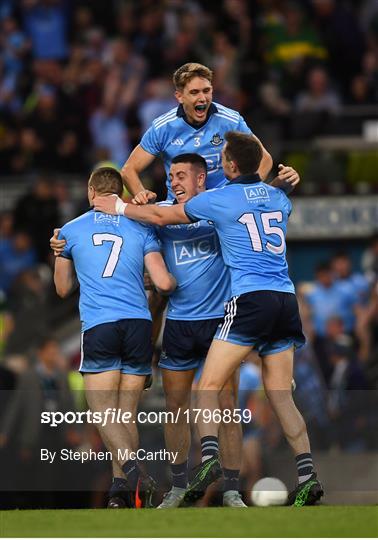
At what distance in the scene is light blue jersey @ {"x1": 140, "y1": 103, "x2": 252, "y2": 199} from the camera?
35.9 ft

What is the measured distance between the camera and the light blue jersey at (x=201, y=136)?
11.0m

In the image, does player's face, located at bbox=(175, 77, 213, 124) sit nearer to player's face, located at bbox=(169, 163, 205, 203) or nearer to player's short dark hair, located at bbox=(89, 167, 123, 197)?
player's face, located at bbox=(169, 163, 205, 203)

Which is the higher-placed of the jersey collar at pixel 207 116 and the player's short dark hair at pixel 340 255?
the jersey collar at pixel 207 116

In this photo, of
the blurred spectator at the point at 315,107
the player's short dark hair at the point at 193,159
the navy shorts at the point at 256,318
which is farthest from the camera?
the blurred spectator at the point at 315,107

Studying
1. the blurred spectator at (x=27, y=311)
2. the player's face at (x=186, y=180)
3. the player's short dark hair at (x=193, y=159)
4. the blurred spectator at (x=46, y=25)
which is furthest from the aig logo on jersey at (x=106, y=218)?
the blurred spectator at (x=46, y=25)

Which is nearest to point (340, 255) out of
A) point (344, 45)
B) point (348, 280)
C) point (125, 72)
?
point (348, 280)

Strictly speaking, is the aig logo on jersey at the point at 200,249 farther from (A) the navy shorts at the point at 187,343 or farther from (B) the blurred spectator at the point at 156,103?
(B) the blurred spectator at the point at 156,103

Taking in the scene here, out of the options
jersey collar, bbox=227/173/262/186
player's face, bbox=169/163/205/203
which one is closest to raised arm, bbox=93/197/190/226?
player's face, bbox=169/163/205/203

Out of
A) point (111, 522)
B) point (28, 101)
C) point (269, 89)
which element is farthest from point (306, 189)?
point (111, 522)

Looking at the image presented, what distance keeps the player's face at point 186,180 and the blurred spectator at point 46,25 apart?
998 centimetres

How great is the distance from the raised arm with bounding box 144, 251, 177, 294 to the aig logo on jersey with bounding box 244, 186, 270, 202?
70cm

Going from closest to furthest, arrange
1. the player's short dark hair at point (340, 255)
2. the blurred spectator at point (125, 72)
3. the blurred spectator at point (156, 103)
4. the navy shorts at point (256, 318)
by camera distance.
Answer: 1. the navy shorts at point (256, 318)
2. the player's short dark hair at point (340, 255)
3. the blurred spectator at point (156, 103)
4. the blurred spectator at point (125, 72)

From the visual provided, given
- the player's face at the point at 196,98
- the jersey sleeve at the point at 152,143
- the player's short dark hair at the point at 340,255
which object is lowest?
the player's short dark hair at the point at 340,255

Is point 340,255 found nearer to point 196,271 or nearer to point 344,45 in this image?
point 344,45
